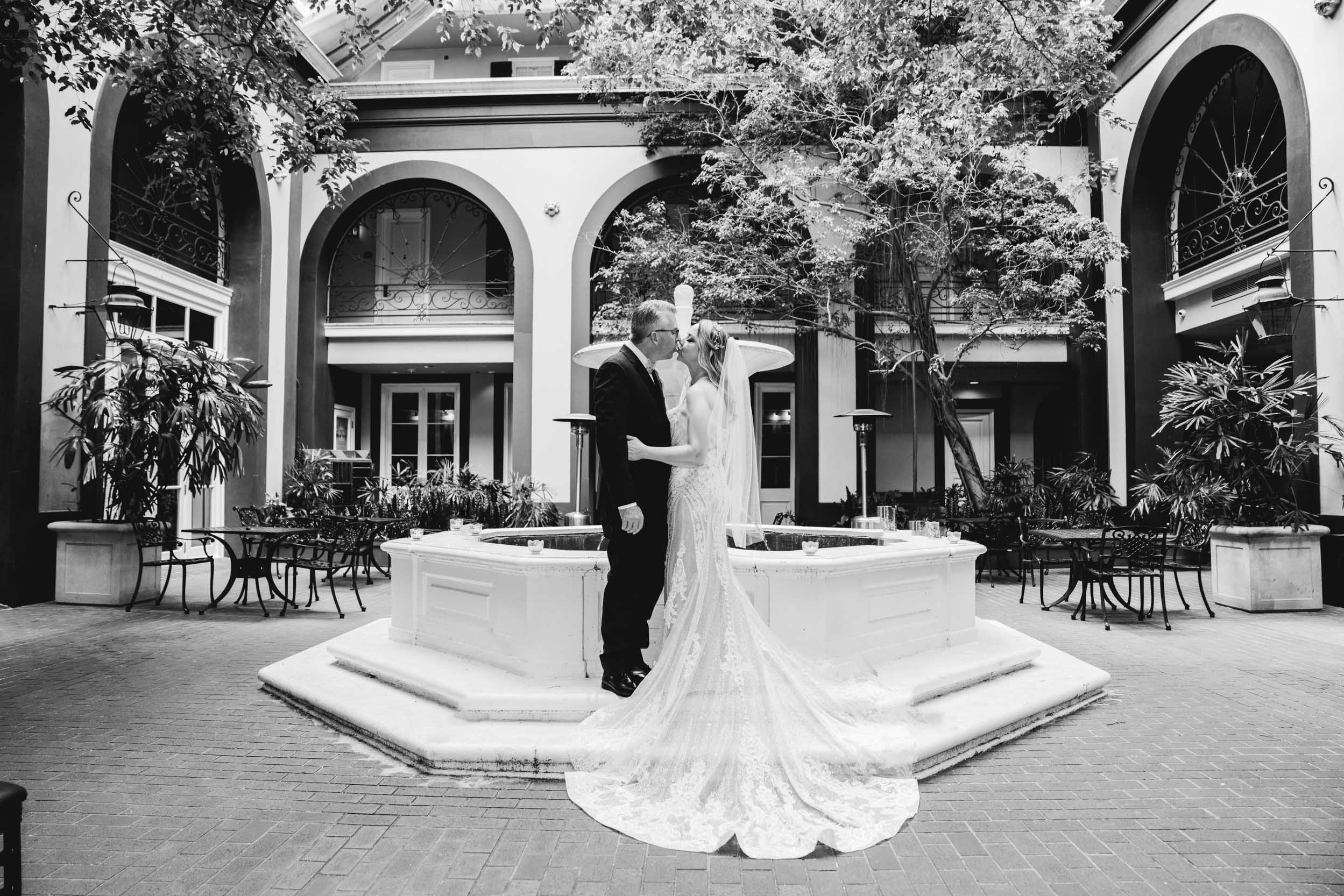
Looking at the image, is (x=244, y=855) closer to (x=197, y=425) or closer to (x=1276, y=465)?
(x=197, y=425)

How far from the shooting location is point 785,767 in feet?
10.1

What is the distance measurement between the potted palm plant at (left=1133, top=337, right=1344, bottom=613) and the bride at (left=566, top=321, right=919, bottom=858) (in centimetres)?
604

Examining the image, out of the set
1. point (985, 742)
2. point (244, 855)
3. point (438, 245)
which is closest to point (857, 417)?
point (985, 742)

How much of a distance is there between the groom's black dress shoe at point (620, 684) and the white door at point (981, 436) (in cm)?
1242

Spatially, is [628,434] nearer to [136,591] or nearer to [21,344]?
[136,591]

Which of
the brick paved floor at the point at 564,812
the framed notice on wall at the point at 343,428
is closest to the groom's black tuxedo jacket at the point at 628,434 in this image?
the brick paved floor at the point at 564,812

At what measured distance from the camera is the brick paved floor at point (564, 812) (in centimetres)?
257

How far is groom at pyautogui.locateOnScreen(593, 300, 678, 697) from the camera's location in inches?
147

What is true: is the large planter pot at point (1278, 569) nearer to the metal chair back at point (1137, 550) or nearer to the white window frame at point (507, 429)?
the metal chair back at point (1137, 550)

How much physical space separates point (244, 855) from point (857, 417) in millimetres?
9134

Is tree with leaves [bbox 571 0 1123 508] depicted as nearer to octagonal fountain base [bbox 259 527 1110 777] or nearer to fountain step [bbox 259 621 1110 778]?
octagonal fountain base [bbox 259 527 1110 777]

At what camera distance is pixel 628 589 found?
12.6ft

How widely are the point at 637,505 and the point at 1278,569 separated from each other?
24.3 ft

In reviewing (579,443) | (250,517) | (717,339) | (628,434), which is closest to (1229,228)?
(579,443)
